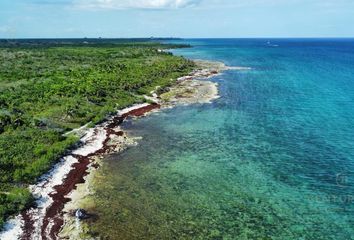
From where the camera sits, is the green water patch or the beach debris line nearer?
the beach debris line

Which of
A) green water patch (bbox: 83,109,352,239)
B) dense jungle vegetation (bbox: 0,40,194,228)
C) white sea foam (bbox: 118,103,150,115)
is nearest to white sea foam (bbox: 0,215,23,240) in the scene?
dense jungle vegetation (bbox: 0,40,194,228)

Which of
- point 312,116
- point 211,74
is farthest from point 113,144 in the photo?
point 211,74

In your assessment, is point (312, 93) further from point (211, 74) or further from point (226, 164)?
point (226, 164)

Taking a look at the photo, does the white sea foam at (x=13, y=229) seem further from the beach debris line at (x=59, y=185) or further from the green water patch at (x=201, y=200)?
the green water patch at (x=201, y=200)

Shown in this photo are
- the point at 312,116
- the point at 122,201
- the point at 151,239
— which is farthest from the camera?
the point at 312,116

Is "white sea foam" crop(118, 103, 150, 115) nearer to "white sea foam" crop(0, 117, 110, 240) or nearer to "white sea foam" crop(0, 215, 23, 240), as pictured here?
"white sea foam" crop(0, 117, 110, 240)

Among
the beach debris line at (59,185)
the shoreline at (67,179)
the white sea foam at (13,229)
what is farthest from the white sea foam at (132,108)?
the white sea foam at (13,229)
